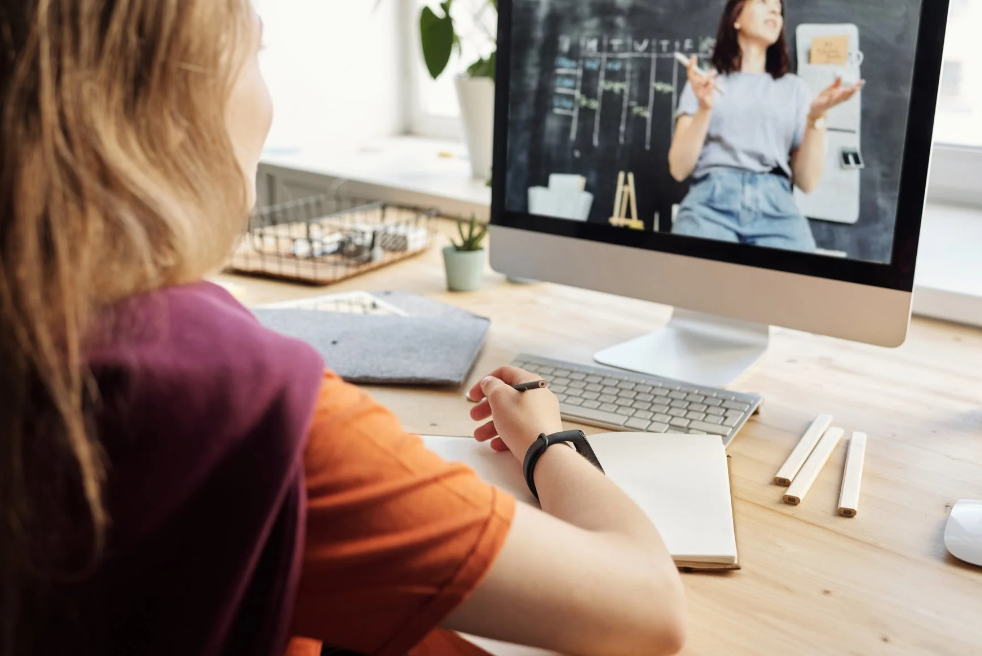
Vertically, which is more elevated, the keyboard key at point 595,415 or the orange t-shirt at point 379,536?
the orange t-shirt at point 379,536

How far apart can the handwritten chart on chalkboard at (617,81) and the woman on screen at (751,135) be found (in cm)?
2

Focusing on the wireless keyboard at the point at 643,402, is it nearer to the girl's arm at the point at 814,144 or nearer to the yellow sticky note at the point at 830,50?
the girl's arm at the point at 814,144

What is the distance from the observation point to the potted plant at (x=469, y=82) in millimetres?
1930

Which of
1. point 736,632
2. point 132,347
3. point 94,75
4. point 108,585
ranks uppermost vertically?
point 94,75

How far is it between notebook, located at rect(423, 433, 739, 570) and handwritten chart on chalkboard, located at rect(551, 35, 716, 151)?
38 centimetres

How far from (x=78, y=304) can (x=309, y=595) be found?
0.21 meters

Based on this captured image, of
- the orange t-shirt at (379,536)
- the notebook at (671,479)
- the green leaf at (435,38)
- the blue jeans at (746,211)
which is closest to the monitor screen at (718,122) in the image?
the blue jeans at (746,211)

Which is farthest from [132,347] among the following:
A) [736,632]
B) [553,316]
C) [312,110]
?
[312,110]

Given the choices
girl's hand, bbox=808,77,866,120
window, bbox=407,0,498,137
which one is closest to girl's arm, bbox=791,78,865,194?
girl's hand, bbox=808,77,866,120

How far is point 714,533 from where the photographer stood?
764 mm

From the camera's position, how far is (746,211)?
40.9 inches

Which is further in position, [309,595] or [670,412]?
[670,412]

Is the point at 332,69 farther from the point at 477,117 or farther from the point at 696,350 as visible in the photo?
the point at 696,350

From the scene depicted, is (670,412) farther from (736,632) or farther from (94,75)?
(94,75)
